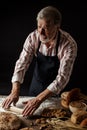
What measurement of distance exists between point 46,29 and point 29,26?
6.50 feet

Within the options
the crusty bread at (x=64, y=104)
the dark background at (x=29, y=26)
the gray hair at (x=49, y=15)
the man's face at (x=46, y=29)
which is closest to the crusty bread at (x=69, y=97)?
the crusty bread at (x=64, y=104)

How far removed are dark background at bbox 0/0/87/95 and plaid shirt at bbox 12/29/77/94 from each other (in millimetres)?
1680

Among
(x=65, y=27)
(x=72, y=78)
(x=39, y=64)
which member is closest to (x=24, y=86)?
(x=72, y=78)

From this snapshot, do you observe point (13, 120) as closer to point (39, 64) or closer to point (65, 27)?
point (39, 64)

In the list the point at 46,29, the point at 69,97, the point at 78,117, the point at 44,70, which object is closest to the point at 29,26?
the point at 44,70

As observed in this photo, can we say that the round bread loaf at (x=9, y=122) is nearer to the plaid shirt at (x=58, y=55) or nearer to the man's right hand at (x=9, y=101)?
the man's right hand at (x=9, y=101)

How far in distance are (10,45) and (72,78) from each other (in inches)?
40.3

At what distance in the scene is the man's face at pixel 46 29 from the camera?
2854mm

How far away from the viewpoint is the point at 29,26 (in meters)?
4.83

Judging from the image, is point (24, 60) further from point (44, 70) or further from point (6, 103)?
point (6, 103)

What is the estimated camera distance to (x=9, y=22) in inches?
191

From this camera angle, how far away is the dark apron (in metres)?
3.25

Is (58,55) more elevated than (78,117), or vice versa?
(58,55)

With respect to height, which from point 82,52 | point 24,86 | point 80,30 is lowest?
point 24,86
